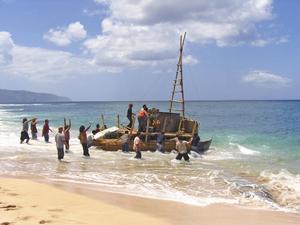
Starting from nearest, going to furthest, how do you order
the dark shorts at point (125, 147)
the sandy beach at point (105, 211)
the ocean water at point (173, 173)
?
the sandy beach at point (105, 211) < the ocean water at point (173, 173) < the dark shorts at point (125, 147)

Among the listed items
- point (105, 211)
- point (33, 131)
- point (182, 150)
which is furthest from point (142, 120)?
point (105, 211)

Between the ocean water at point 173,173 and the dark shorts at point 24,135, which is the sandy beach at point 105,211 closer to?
the ocean water at point 173,173

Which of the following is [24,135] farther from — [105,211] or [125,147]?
[105,211]

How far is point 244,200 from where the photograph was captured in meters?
11.2

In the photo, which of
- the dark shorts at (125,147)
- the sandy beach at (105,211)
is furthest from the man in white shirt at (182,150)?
the sandy beach at (105,211)

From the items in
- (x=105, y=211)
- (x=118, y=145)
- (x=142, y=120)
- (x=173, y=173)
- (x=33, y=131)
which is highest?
(x=142, y=120)

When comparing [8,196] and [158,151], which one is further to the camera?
[158,151]

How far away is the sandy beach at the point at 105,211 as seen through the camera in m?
8.19

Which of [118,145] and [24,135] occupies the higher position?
[24,135]

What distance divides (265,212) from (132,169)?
6898 millimetres

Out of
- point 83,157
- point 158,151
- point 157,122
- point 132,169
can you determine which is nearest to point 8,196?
point 132,169

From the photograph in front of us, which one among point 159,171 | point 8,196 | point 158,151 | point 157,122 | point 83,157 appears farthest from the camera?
point 157,122

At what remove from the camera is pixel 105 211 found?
29.6 ft

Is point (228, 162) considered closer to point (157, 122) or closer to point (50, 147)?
point (157, 122)
